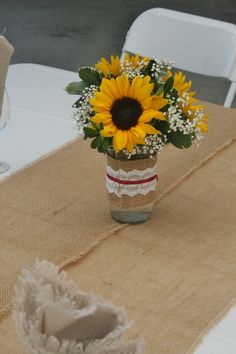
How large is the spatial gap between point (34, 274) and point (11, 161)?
1.02 meters

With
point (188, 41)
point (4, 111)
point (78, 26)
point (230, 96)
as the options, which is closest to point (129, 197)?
point (4, 111)

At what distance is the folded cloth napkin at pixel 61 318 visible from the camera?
93 cm

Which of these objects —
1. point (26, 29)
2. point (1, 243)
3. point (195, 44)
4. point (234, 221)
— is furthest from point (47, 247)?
point (26, 29)

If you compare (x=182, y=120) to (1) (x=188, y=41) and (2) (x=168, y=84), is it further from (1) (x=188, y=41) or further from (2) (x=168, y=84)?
(1) (x=188, y=41)

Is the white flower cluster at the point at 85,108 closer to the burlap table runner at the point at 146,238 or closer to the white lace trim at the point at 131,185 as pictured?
the white lace trim at the point at 131,185

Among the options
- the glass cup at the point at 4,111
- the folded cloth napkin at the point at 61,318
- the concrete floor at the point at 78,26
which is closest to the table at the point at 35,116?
the glass cup at the point at 4,111

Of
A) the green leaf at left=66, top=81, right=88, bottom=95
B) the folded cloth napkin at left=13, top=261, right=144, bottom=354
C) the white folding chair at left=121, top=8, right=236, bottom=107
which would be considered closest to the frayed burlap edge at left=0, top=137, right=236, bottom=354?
the green leaf at left=66, top=81, right=88, bottom=95

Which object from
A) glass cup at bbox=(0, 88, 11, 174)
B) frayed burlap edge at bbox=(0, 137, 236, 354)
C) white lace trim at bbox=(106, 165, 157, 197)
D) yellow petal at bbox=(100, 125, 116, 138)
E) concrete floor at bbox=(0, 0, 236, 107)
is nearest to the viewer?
frayed burlap edge at bbox=(0, 137, 236, 354)

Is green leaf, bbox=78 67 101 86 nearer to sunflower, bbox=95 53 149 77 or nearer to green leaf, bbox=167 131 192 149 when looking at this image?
sunflower, bbox=95 53 149 77

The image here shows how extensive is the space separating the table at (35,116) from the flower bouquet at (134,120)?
1.16 feet

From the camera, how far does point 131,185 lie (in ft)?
5.34

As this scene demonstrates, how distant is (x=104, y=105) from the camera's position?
59.9 inches

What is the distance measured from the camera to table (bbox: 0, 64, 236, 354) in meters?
2.02

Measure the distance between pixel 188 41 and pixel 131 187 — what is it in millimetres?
1142
